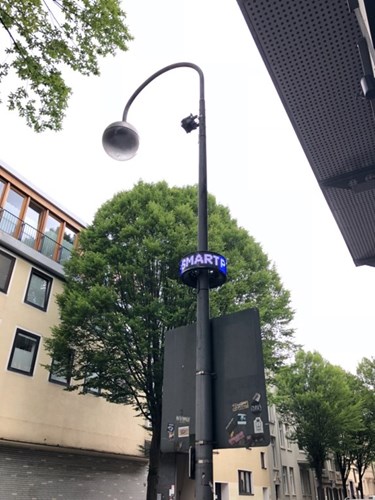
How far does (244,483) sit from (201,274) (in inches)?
1057

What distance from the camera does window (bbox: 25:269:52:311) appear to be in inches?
720

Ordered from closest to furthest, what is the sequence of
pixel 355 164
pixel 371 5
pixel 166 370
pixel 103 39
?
pixel 371 5 < pixel 355 164 < pixel 166 370 < pixel 103 39

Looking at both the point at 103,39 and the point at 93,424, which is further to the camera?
the point at 93,424

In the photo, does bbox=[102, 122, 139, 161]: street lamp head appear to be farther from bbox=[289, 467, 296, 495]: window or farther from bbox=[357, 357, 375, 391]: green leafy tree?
bbox=[357, 357, 375, 391]: green leafy tree

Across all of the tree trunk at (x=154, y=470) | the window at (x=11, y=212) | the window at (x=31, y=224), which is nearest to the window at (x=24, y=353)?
the window at (x=31, y=224)

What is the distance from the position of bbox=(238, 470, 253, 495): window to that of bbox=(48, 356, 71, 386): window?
48.4 ft

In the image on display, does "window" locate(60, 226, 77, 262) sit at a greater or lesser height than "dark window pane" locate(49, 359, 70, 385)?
greater

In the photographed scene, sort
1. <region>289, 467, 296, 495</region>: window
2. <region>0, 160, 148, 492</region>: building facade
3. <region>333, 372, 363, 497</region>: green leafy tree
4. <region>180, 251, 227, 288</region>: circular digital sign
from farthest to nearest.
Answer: <region>289, 467, 296, 495</region>: window
<region>333, 372, 363, 497</region>: green leafy tree
<region>0, 160, 148, 492</region>: building facade
<region>180, 251, 227, 288</region>: circular digital sign

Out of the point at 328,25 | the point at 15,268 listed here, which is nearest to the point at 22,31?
the point at 328,25

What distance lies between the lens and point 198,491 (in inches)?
152

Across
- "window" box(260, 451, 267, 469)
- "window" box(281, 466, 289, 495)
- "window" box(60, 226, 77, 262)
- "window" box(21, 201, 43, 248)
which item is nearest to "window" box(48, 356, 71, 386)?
"window" box(60, 226, 77, 262)

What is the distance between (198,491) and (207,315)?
1779mm

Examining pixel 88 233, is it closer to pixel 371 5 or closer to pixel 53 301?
pixel 53 301

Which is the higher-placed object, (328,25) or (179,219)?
(179,219)
